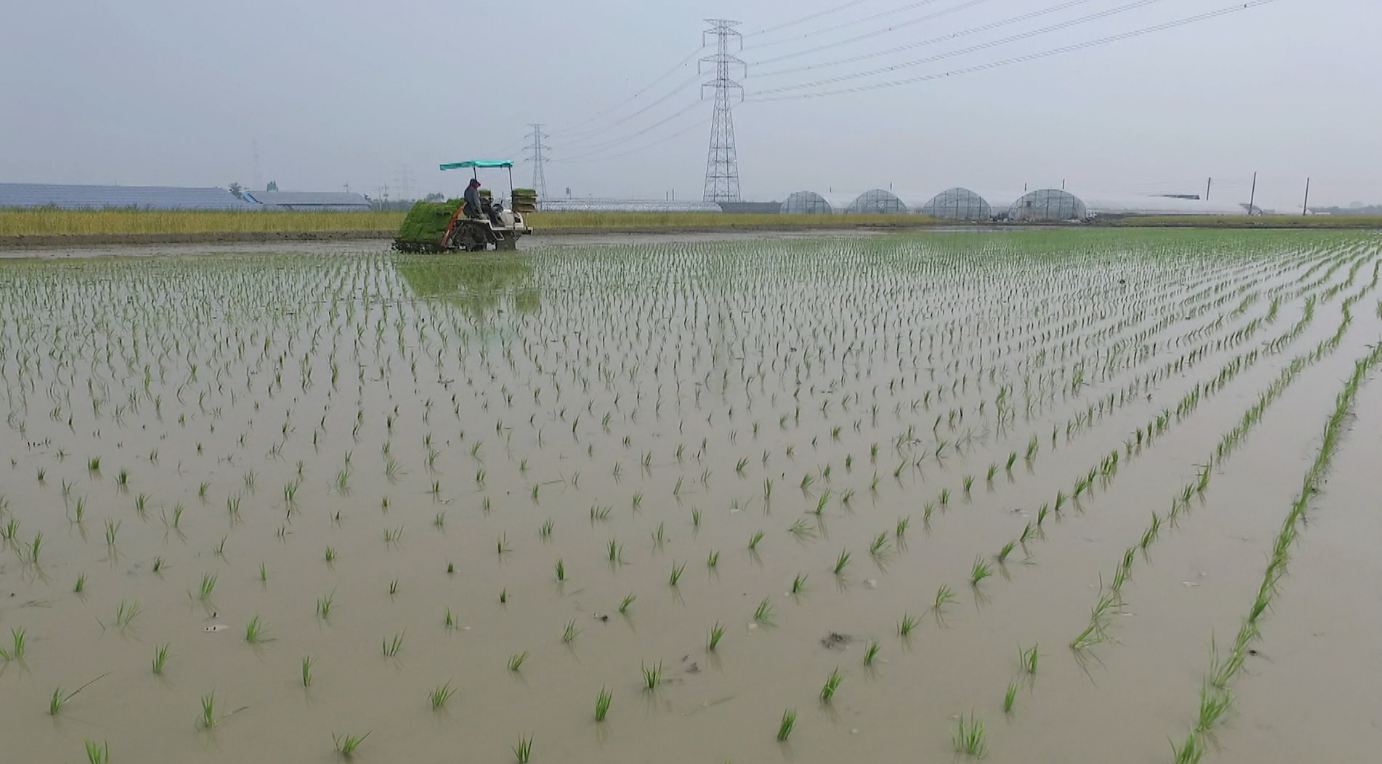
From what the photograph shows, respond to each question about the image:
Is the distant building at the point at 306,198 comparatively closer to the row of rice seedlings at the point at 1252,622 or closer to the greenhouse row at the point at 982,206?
the greenhouse row at the point at 982,206

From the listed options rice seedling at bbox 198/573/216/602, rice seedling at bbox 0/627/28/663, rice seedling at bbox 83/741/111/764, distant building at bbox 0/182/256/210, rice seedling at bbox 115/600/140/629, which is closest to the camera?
rice seedling at bbox 83/741/111/764

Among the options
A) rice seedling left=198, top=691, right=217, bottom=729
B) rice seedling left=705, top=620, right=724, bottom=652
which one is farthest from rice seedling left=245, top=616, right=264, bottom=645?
rice seedling left=705, top=620, right=724, bottom=652

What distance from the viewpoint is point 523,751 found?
155 cm

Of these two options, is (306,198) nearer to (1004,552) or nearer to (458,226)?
(458,226)

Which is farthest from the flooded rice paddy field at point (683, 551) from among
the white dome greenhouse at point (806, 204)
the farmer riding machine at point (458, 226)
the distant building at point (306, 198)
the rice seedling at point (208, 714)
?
the distant building at point (306, 198)

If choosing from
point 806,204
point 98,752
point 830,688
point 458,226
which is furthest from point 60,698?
point 806,204

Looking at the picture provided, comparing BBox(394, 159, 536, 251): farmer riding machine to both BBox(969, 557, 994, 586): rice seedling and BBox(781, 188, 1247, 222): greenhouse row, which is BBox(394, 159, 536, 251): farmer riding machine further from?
BBox(781, 188, 1247, 222): greenhouse row

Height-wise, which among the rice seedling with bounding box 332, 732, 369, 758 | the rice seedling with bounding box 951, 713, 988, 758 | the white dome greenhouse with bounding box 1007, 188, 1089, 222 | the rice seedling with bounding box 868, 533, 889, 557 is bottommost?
the rice seedling with bounding box 951, 713, 988, 758

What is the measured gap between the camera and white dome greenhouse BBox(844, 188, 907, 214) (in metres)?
41.7

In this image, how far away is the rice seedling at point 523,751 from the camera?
1.55m

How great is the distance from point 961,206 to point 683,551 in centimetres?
4137

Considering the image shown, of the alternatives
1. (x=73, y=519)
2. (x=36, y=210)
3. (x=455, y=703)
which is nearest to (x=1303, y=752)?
(x=455, y=703)

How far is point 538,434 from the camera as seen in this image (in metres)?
3.63

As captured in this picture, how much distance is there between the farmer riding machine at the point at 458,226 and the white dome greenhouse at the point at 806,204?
29.1 metres
